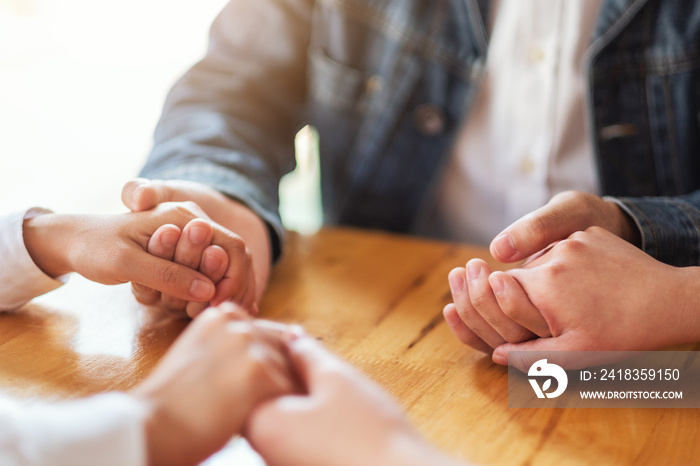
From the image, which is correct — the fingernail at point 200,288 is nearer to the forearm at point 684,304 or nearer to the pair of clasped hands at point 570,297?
the pair of clasped hands at point 570,297

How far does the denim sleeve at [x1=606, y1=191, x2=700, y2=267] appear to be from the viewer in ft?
2.01

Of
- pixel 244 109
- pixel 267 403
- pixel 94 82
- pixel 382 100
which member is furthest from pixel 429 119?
pixel 94 82

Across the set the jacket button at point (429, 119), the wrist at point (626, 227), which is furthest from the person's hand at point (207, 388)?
the jacket button at point (429, 119)

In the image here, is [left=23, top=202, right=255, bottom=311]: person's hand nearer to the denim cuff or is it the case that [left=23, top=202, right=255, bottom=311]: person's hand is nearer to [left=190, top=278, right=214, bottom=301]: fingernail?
[left=190, top=278, right=214, bottom=301]: fingernail

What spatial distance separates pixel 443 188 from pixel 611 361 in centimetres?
52

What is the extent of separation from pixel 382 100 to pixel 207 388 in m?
0.63

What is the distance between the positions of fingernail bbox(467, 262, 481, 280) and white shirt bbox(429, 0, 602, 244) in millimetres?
421

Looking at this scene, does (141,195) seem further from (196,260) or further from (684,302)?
(684,302)

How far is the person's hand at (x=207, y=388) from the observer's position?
40cm

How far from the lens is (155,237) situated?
58 cm

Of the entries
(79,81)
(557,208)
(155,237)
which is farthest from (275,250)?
(79,81)

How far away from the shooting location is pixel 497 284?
20.8 inches

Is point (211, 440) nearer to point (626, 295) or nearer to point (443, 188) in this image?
point (626, 295)

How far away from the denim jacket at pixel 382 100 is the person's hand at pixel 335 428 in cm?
35
